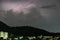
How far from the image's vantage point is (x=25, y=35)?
15852 mm

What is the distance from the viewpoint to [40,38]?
1556 centimetres

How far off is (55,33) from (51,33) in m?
0.37

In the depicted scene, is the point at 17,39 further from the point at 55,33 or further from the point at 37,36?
the point at 55,33

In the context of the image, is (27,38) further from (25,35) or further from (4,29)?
(4,29)

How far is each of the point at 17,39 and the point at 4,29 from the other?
1710mm

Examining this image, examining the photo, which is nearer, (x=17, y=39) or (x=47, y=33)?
(x=17, y=39)

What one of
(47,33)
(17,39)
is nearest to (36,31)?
(47,33)

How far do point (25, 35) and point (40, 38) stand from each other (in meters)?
1.35

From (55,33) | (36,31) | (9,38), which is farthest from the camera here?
(36,31)

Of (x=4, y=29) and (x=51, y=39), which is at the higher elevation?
(x=4, y=29)

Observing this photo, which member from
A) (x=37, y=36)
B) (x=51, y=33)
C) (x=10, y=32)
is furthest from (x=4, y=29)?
(x=51, y=33)

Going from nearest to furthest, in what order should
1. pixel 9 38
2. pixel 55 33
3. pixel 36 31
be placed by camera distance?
pixel 9 38, pixel 55 33, pixel 36 31

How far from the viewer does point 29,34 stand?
16.3m

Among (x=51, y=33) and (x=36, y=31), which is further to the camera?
(x=36, y=31)
